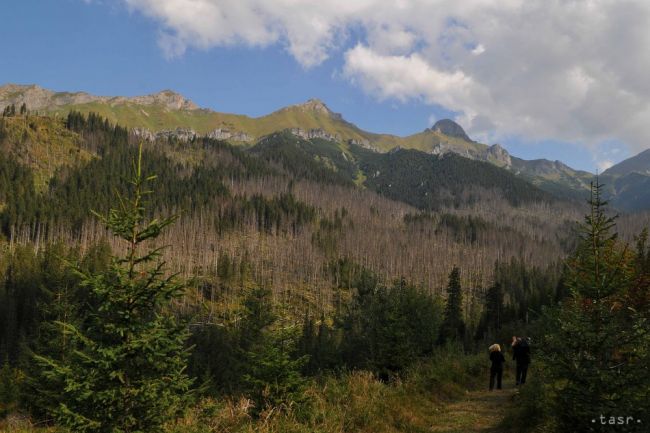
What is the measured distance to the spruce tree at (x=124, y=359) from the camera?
24.5 ft

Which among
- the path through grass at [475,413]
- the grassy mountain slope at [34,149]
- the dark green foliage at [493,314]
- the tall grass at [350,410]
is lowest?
the dark green foliage at [493,314]

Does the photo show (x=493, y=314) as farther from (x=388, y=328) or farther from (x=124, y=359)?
(x=124, y=359)

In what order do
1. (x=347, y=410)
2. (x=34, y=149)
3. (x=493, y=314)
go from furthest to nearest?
(x=34, y=149), (x=493, y=314), (x=347, y=410)

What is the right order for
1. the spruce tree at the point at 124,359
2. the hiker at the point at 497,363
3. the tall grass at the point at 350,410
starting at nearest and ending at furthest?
the spruce tree at the point at 124,359
the tall grass at the point at 350,410
the hiker at the point at 497,363

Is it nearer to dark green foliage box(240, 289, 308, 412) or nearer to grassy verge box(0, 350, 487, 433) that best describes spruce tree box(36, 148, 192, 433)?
grassy verge box(0, 350, 487, 433)

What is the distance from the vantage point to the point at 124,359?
785cm

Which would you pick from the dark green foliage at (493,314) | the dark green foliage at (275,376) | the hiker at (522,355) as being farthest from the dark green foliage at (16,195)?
the hiker at (522,355)

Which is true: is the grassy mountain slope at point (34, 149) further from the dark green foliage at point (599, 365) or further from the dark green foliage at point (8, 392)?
the dark green foliage at point (599, 365)

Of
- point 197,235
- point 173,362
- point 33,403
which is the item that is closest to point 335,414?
point 173,362

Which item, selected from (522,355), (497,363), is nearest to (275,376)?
(497,363)

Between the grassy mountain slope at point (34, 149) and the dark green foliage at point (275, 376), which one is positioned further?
the grassy mountain slope at point (34, 149)

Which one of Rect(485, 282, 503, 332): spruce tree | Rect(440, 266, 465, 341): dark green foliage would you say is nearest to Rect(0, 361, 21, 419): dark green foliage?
Rect(440, 266, 465, 341): dark green foliage

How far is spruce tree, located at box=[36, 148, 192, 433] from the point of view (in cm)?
746

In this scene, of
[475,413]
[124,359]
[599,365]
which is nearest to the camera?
[124,359]
